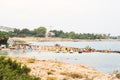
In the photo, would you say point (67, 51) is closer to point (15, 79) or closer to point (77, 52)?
point (77, 52)

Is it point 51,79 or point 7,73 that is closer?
point 7,73

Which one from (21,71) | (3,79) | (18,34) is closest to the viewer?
(3,79)

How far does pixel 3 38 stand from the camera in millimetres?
61312

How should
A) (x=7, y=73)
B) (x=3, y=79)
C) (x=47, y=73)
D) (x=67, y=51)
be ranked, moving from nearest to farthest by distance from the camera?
(x=3, y=79) → (x=7, y=73) → (x=47, y=73) → (x=67, y=51)

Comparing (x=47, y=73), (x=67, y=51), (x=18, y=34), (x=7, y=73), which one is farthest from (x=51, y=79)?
(x=18, y=34)

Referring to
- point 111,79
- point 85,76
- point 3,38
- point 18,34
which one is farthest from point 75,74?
point 18,34

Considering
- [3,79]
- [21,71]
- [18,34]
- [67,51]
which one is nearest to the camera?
[3,79]

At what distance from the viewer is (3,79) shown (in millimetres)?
12977

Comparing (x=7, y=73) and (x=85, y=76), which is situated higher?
(x=7, y=73)

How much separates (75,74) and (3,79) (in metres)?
13.1

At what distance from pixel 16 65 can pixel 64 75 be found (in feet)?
27.2

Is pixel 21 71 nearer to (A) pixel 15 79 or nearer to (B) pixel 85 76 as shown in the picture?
(A) pixel 15 79

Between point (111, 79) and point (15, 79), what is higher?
point (15, 79)

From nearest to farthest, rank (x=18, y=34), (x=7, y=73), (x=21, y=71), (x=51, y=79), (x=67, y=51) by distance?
(x=7, y=73)
(x=21, y=71)
(x=51, y=79)
(x=67, y=51)
(x=18, y=34)
